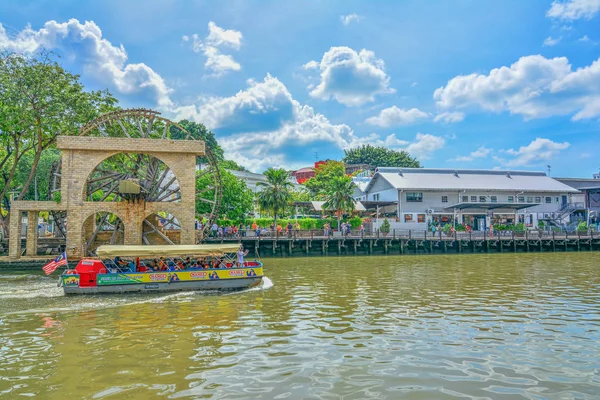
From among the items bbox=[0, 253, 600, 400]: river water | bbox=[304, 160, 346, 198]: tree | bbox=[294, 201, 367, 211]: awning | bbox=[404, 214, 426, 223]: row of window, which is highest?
bbox=[304, 160, 346, 198]: tree

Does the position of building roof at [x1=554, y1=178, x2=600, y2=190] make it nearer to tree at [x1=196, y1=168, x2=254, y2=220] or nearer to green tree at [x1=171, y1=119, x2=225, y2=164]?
tree at [x1=196, y1=168, x2=254, y2=220]

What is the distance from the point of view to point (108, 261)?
800 inches

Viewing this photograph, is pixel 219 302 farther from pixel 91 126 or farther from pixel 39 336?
pixel 91 126

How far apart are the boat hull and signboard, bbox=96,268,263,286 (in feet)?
0.47

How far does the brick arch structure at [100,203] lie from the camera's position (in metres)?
27.0

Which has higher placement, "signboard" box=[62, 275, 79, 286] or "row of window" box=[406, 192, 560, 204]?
"row of window" box=[406, 192, 560, 204]

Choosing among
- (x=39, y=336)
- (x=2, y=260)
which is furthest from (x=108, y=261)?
(x=2, y=260)

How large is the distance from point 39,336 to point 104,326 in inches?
70.0

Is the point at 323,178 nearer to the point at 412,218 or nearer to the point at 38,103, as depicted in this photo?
the point at 412,218

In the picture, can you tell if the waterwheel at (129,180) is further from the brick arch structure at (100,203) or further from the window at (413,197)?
the window at (413,197)

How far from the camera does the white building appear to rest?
5203 cm

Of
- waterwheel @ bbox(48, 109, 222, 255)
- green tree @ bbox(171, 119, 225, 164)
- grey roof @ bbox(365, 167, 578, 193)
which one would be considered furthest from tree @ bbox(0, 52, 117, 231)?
green tree @ bbox(171, 119, 225, 164)

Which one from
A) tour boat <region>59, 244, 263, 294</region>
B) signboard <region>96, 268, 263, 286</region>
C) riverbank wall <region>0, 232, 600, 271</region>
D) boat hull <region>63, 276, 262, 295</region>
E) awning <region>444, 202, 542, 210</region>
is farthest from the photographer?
awning <region>444, 202, 542, 210</region>

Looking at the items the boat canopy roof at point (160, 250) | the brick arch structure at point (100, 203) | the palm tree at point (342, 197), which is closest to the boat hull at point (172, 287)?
the boat canopy roof at point (160, 250)
